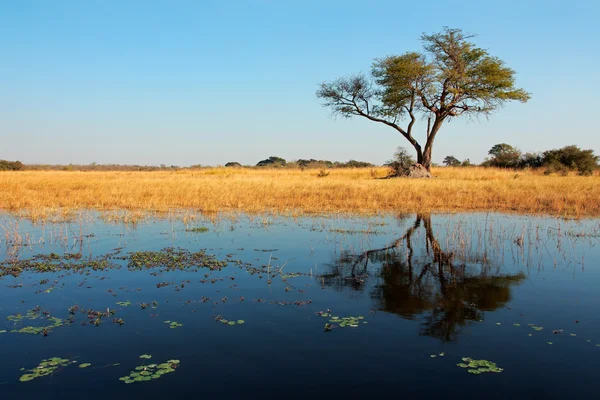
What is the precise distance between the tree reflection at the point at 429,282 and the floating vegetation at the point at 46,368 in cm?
394

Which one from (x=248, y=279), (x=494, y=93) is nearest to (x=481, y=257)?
(x=248, y=279)

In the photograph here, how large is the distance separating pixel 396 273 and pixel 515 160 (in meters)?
40.1

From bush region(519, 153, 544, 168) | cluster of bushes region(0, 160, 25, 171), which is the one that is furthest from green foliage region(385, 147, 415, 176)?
cluster of bushes region(0, 160, 25, 171)

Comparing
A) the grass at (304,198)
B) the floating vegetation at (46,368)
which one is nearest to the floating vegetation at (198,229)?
the grass at (304,198)

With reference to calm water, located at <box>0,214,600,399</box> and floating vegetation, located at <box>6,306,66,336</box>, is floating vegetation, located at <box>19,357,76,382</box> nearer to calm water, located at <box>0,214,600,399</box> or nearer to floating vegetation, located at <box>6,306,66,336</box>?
calm water, located at <box>0,214,600,399</box>

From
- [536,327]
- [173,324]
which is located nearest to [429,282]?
[536,327]

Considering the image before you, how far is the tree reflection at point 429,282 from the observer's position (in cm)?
638

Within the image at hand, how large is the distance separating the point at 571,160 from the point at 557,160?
1038 millimetres

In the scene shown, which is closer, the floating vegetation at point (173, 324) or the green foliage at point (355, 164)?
the floating vegetation at point (173, 324)

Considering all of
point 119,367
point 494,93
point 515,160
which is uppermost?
point 494,93

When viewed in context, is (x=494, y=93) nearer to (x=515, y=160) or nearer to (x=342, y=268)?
(x=515, y=160)

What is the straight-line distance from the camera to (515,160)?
43.9m

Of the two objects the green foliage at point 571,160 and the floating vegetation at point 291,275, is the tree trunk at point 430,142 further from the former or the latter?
the floating vegetation at point 291,275

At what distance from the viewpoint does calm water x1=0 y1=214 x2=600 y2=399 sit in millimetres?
4535
